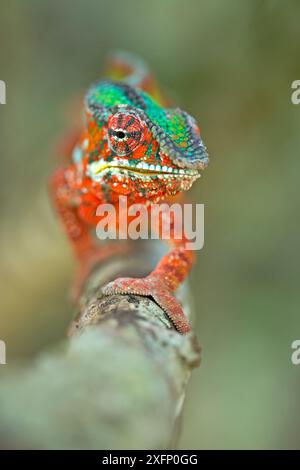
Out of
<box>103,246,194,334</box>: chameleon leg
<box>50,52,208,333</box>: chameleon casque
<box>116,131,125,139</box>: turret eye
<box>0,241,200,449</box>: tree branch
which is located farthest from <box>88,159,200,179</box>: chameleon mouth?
<box>0,241,200,449</box>: tree branch

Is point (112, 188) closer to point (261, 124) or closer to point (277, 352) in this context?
point (261, 124)

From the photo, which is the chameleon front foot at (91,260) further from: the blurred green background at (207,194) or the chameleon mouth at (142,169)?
the blurred green background at (207,194)

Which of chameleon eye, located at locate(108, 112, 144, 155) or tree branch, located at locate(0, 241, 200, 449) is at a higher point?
chameleon eye, located at locate(108, 112, 144, 155)

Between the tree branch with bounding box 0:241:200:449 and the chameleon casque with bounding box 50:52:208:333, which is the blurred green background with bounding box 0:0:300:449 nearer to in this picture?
the chameleon casque with bounding box 50:52:208:333

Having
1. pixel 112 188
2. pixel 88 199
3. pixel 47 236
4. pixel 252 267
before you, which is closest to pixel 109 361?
pixel 112 188

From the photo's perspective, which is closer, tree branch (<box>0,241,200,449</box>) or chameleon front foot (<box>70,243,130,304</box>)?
tree branch (<box>0,241,200,449</box>)

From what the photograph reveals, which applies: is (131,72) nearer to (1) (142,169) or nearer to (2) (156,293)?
(1) (142,169)

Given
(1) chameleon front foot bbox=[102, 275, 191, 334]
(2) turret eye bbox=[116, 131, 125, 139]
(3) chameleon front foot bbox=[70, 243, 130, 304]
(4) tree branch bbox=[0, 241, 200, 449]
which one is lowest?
(4) tree branch bbox=[0, 241, 200, 449]

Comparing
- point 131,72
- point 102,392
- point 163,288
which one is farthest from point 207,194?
point 102,392
